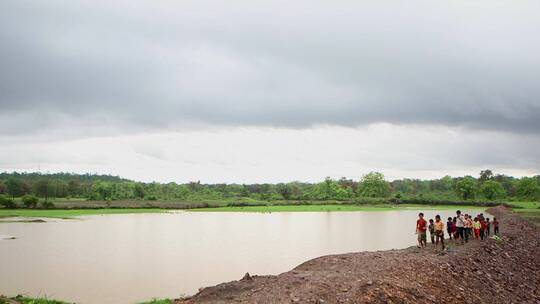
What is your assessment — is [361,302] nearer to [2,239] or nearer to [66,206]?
[2,239]

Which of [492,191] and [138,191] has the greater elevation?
[492,191]

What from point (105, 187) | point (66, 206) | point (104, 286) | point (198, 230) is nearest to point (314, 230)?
point (198, 230)

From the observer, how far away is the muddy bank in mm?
13791

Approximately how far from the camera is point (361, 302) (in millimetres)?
13102

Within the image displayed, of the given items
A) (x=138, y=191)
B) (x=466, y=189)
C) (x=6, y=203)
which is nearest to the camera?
(x=6, y=203)

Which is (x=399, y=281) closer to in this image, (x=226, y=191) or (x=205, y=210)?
(x=205, y=210)

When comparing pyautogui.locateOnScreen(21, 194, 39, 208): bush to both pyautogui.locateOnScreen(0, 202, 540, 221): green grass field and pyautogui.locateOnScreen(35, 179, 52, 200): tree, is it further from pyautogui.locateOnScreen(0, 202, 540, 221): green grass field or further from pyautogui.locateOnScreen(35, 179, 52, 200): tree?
pyautogui.locateOnScreen(35, 179, 52, 200): tree

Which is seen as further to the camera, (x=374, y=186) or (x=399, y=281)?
(x=374, y=186)

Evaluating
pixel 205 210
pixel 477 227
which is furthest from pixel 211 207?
pixel 477 227

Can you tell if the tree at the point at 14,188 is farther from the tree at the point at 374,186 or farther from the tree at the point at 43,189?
the tree at the point at 374,186

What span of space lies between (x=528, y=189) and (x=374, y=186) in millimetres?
44710

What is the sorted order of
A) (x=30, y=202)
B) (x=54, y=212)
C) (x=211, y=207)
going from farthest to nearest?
(x=211, y=207)
(x=30, y=202)
(x=54, y=212)

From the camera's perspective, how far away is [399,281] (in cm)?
1571

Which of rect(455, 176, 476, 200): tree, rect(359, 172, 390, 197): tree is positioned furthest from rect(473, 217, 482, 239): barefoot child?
rect(359, 172, 390, 197): tree
